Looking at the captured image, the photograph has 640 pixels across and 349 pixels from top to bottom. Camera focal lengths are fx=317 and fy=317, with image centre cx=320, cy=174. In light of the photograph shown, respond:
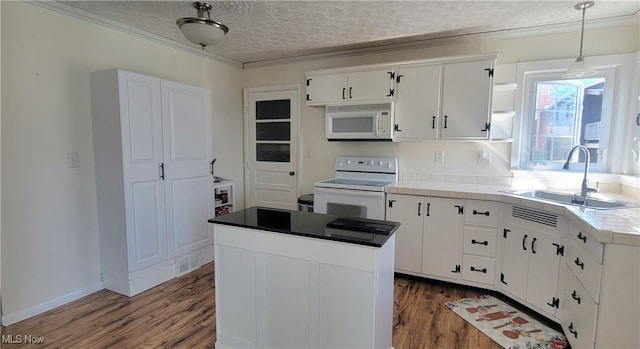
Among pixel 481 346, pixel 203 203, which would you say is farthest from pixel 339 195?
pixel 481 346

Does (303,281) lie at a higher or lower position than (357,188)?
lower

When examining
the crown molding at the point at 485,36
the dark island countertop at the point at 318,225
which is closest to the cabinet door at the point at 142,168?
the dark island countertop at the point at 318,225

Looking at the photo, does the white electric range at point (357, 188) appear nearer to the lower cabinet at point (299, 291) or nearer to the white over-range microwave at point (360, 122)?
the white over-range microwave at point (360, 122)

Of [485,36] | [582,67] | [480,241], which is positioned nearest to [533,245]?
[480,241]

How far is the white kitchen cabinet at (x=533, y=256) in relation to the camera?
2.22 m

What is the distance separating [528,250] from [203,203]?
3014 millimetres

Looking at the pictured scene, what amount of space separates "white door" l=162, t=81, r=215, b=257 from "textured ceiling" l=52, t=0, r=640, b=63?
0.65 meters

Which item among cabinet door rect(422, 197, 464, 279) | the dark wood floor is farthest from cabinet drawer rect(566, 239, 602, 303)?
cabinet door rect(422, 197, 464, 279)

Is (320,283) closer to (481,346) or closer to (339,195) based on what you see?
(481,346)

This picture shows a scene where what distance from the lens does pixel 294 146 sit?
13.4 ft

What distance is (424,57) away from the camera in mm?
3334

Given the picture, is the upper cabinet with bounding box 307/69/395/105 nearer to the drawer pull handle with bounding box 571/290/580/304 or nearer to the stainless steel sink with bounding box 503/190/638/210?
the stainless steel sink with bounding box 503/190/638/210

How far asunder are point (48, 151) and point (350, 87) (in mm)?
2689

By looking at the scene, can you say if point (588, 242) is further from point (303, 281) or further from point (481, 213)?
point (303, 281)
